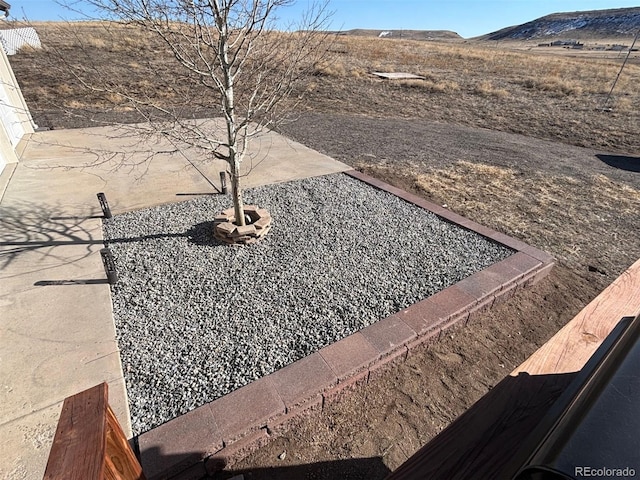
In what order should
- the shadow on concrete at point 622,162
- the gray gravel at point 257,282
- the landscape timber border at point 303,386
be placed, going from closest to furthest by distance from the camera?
the landscape timber border at point 303,386 → the gray gravel at point 257,282 → the shadow on concrete at point 622,162

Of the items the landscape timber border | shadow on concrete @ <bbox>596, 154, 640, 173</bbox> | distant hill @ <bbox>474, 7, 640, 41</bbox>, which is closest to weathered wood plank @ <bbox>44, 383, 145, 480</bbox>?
the landscape timber border

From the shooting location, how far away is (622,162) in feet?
25.9

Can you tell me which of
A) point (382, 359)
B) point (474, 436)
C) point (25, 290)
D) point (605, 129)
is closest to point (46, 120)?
point (25, 290)

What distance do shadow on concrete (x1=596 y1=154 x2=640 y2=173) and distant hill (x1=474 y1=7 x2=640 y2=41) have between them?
359 ft

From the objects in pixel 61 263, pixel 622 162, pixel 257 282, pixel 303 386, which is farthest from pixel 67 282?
pixel 622 162

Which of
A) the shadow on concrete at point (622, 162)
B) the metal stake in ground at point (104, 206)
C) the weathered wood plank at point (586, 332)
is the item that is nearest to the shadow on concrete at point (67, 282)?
the metal stake in ground at point (104, 206)

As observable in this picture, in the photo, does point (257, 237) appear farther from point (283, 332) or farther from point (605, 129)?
point (605, 129)

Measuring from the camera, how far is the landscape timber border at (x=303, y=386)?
6.40 feet

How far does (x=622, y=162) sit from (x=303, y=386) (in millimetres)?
9590

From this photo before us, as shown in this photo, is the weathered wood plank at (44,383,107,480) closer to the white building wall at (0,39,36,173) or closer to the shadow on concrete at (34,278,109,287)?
the shadow on concrete at (34,278,109,287)

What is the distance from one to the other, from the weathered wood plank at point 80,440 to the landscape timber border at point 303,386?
1.08 meters

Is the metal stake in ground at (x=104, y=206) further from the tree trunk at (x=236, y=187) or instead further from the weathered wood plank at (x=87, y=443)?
the weathered wood plank at (x=87, y=443)

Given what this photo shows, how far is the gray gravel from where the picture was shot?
2514mm

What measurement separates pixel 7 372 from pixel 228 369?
159 centimetres
